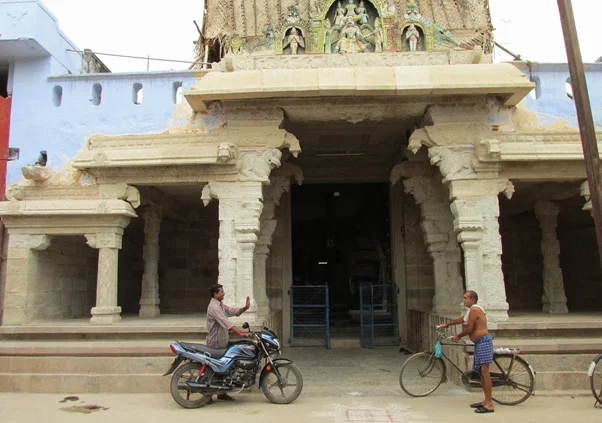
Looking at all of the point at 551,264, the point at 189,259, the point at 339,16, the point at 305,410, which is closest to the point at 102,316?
the point at 305,410

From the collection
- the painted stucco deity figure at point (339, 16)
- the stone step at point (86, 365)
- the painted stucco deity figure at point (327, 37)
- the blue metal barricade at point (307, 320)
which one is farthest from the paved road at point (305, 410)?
the painted stucco deity figure at point (339, 16)

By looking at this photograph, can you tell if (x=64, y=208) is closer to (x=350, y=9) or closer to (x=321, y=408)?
(x=321, y=408)

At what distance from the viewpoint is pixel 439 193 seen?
930 centimetres

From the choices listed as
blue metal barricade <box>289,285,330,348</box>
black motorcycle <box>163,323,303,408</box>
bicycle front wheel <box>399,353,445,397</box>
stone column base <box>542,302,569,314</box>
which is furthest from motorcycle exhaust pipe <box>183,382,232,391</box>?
stone column base <box>542,302,569,314</box>

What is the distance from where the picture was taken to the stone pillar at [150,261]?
959cm

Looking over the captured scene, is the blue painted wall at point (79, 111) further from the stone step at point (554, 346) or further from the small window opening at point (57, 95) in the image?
the stone step at point (554, 346)

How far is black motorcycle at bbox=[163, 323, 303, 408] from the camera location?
245 inches

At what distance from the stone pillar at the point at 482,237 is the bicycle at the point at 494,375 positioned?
88 cm

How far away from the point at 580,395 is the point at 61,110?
344 inches

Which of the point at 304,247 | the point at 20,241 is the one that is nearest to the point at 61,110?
the point at 20,241

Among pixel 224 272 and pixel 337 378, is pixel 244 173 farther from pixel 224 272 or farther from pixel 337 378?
pixel 337 378

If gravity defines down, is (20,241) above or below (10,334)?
above

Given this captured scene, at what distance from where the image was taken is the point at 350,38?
890cm

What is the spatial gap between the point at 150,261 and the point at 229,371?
4.06 m
